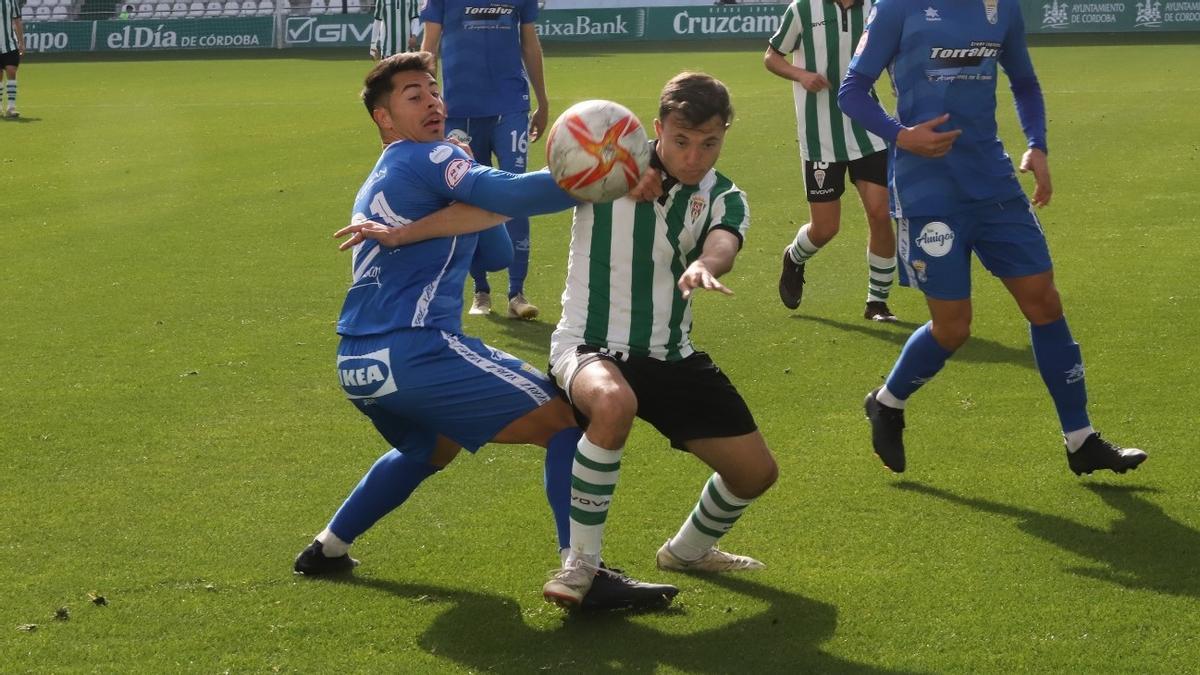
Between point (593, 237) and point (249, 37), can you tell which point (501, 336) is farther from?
point (249, 37)

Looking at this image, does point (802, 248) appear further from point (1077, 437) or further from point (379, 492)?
point (379, 492)

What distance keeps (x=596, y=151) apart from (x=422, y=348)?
2.91ft

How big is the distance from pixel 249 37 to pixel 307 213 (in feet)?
84.7

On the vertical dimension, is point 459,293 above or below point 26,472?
above

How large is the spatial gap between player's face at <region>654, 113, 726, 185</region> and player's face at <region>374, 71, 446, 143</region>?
0.77 metres

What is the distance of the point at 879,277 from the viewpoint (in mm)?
9242

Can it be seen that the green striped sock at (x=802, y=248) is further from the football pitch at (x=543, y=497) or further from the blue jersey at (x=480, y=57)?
the blue jersey at (x=480, y=57)

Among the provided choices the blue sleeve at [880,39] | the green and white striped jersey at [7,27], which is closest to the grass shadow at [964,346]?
the blue sleeve at [880,39]

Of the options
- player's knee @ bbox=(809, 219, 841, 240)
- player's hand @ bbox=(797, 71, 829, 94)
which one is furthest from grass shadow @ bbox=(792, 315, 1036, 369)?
player's hand @ bbox=(797, 71, 829, 94)

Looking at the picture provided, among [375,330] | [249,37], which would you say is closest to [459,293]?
[375,330]

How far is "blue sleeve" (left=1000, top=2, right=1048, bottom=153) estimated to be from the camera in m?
6.12

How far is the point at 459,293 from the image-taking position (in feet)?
16.6

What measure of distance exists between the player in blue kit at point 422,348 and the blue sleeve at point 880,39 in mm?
1880

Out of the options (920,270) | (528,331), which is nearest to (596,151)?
(920,270)
